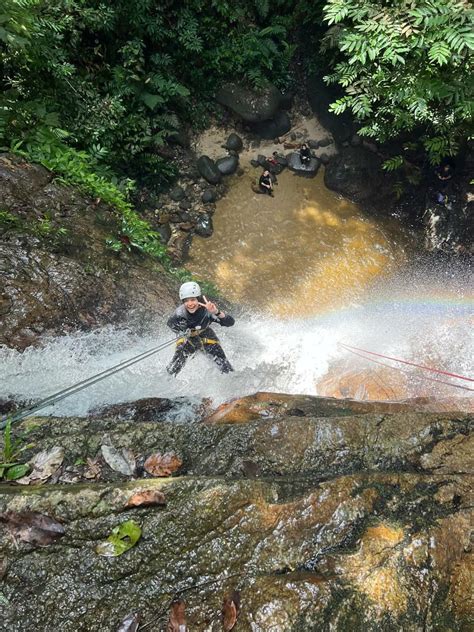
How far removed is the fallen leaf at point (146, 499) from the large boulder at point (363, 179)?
1078 centimetres

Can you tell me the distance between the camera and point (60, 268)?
6242 millimetres

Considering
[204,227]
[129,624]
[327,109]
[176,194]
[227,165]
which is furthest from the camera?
[327,109]

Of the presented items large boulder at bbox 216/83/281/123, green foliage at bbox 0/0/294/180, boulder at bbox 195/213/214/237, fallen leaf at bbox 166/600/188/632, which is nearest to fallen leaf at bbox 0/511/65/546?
fallen leaf at bbox 166/600/188/632

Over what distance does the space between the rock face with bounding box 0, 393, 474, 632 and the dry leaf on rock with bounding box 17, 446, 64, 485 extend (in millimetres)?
102

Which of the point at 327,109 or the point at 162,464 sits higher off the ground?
the point at 327,109

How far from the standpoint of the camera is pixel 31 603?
2.12 metres

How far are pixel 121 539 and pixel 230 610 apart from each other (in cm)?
75

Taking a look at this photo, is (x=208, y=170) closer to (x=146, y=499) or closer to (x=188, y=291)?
(x=188, y=291)

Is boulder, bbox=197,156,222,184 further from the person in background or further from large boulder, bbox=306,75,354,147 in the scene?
large boulder, bbox=306,75,354,147

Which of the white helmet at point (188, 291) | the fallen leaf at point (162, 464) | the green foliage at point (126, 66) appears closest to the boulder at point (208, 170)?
the green foliage at point (126, 66)

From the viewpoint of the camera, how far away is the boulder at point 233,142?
11695 millimetres

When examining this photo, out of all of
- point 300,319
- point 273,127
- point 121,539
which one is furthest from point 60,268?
point 273,127

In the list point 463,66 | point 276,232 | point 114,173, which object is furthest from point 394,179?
point 114,173

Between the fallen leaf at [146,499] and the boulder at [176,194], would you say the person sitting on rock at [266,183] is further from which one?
the fallen leaf at [146,499]
